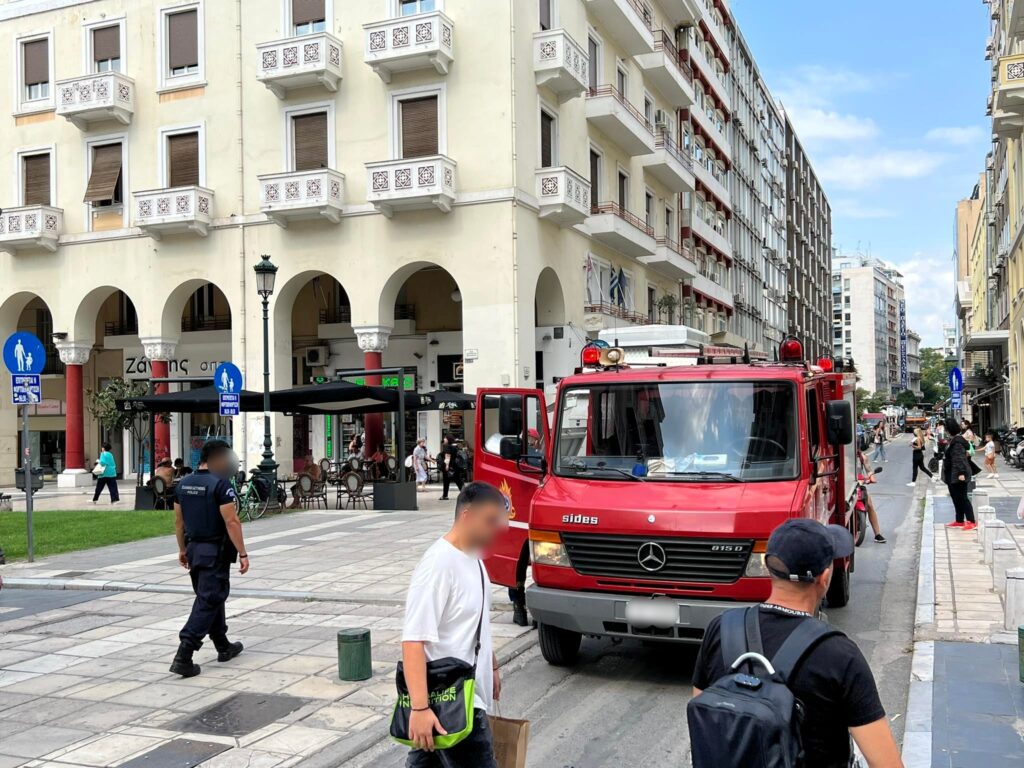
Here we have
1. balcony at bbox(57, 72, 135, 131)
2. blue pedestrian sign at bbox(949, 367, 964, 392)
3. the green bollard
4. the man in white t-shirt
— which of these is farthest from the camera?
balcony at bbox(57, 72, 135, 131)

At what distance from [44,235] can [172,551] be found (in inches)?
735

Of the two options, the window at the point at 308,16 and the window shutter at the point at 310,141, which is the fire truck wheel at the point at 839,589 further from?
the window at the point at 308,16

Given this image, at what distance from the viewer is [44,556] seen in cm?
1405

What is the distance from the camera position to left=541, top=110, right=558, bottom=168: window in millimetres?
26594

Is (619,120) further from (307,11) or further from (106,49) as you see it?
(106,49)

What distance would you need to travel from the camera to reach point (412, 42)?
24688 mm

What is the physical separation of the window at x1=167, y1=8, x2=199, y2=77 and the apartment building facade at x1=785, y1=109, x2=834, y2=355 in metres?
54.3

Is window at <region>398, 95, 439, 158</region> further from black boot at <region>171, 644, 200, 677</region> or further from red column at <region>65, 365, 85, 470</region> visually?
black boot at <region>171, 644, 200, 677</region>

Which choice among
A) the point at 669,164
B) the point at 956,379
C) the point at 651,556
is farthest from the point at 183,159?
the point at 651,556

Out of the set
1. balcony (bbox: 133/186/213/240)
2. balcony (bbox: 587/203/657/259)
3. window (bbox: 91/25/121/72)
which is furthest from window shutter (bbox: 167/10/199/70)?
balcony (bbox: 587/203/657/259)

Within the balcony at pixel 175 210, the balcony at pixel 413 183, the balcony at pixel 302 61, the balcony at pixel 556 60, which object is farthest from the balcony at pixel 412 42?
the balcony at pixel 175 210

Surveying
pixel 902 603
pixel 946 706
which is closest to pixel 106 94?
pixel 902 603

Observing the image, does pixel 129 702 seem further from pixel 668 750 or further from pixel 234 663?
pixel 668 750

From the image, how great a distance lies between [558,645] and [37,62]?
3050 centimetres
